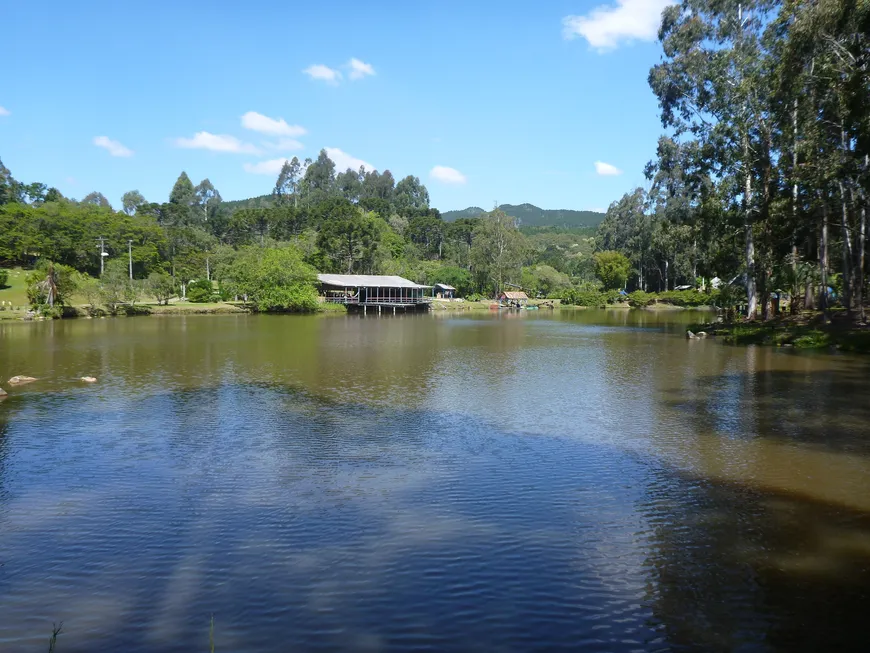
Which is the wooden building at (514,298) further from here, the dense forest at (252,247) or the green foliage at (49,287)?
the green foliage at (49,287)

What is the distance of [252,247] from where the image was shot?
278ft

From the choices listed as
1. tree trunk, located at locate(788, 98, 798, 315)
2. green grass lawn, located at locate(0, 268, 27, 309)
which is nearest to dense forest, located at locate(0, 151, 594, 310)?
green grass lawn, located at locate(0, 268, 27, 309)

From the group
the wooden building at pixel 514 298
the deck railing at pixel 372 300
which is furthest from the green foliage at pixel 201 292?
the wooden building at pixel 514 298

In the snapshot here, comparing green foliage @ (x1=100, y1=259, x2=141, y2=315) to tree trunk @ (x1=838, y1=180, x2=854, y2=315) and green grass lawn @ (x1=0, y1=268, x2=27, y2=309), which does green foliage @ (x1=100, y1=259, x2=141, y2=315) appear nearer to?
green grass lawn @ (x1=0, y1=268, x2=27, y2=309)

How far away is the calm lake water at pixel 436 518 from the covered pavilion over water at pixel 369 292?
6037 cm

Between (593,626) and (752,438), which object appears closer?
(593,626)

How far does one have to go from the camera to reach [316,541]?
27.3 ft

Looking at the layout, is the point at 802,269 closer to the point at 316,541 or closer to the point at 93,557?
the point at 316,541

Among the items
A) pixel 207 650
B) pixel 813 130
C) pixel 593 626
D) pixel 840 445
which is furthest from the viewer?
pixel 813 130

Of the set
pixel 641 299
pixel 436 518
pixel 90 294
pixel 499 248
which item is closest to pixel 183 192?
pixel 499 248

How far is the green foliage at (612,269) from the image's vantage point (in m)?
102

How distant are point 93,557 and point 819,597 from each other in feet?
28.7

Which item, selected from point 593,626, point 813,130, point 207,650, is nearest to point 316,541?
point 207,650

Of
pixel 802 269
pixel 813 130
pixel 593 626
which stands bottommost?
pixel 593 626
